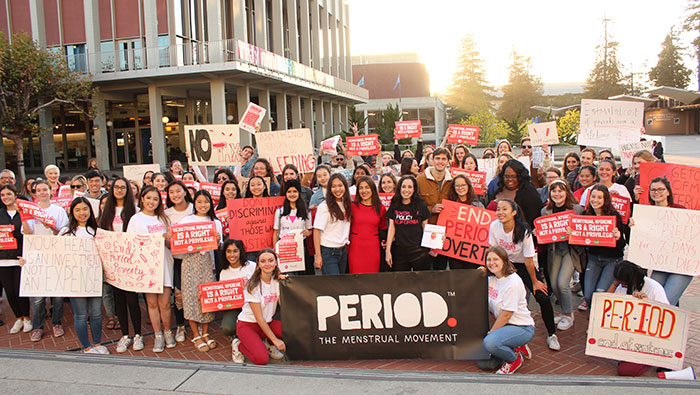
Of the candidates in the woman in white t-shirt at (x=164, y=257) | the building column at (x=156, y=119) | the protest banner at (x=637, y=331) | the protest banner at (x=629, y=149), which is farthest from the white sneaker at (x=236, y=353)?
the building column at (x=156, y=119)

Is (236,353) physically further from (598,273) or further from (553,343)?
(598,273)

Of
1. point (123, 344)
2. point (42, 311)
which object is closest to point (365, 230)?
point (123, 344)

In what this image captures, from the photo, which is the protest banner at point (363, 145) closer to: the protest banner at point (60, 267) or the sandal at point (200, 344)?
the sandal at point (200, 344)

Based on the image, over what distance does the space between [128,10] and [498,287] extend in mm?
27422

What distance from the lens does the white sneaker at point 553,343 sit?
556 cm

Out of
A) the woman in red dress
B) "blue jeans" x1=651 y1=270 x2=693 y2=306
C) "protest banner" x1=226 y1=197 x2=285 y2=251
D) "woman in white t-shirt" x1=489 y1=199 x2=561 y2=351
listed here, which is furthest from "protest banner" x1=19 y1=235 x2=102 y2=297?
"blue jeans" x1=651 y1=270 x2=693 y2=306

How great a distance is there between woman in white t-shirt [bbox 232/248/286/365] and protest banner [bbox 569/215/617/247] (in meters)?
3.42

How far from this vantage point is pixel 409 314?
5.40 meters

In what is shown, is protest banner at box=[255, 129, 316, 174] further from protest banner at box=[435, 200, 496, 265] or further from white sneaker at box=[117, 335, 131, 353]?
white sneaker at box=[117, 335, 131, 353]

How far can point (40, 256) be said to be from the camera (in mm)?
6043

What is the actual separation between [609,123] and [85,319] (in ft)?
31.4

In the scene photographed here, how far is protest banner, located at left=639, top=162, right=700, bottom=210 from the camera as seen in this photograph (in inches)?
257

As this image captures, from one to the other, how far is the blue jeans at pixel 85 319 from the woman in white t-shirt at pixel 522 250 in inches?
186

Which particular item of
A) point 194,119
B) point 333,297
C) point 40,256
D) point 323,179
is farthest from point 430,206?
point 194,119
